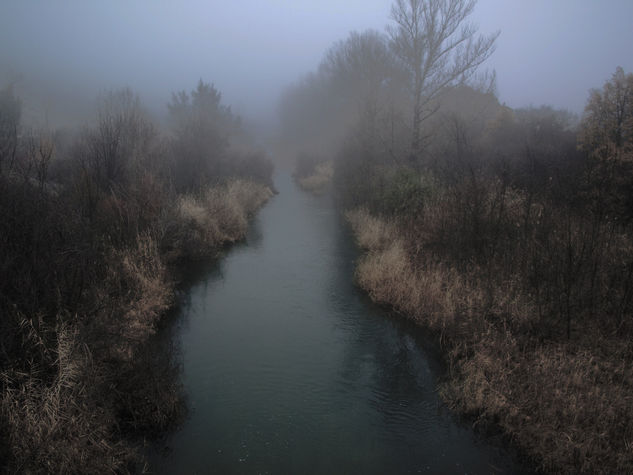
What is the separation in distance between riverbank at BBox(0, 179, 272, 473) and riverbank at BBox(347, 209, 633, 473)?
4.12m

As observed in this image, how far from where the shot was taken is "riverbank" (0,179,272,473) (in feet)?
13.0

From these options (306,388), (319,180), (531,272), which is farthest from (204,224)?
(319,180)

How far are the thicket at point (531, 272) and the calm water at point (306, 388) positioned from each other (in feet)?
1.90

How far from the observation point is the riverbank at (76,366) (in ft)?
13.0

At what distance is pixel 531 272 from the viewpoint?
Answer: 7684 millimetres

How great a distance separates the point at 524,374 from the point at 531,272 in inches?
104

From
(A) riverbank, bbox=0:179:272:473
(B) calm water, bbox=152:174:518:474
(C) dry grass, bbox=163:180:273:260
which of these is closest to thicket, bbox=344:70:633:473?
(B) calm water, bbox=152:174:518:474

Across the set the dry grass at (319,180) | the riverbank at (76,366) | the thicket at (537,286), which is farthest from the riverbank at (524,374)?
the dry grass at (319,180)

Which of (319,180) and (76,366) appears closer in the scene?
(76,366)

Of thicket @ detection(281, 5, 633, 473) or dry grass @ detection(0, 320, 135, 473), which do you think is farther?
thicket @ detection(281, 5, 633, 473)

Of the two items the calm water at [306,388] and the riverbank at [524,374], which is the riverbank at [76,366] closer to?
the calm water at [306,388]

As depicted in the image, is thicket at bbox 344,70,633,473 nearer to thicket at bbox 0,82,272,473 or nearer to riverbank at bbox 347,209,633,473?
riverbank at bbox 347,209,633,473

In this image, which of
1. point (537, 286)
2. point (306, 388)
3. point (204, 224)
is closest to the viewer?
point (306, 388)

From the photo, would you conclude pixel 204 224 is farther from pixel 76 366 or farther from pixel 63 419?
pixel 63 419
